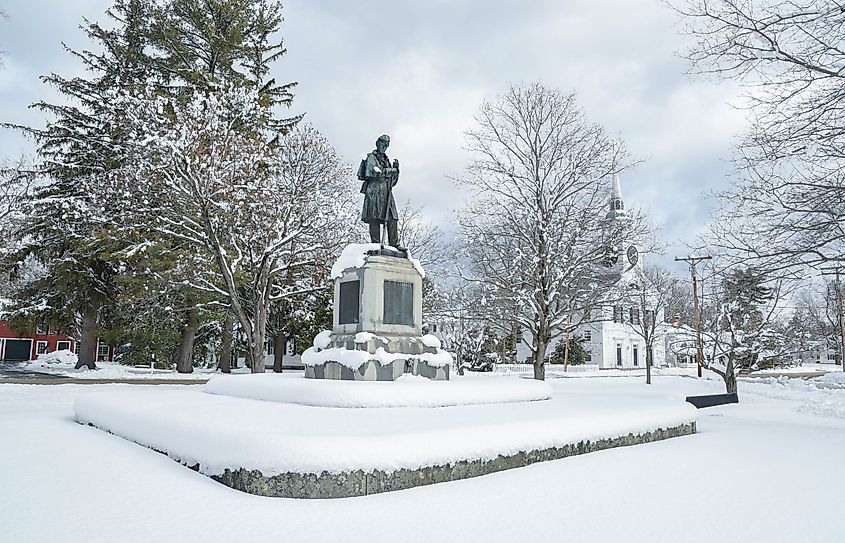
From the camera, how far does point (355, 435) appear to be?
19.9 ft

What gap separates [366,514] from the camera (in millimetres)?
5109

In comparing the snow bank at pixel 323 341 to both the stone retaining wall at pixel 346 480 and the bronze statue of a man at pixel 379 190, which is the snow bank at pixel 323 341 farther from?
the stone retaining wall at pixel 346 480

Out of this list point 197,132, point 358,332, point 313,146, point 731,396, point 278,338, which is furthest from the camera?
point 278,338

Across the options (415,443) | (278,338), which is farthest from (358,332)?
Result: (278,338)

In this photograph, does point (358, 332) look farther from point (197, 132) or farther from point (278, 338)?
point (278, 338)

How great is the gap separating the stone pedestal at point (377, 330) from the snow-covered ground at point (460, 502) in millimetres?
3261

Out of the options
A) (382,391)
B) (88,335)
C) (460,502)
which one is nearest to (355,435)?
(460,502)

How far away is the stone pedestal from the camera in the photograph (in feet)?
34.9

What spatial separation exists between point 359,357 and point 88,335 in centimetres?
2267

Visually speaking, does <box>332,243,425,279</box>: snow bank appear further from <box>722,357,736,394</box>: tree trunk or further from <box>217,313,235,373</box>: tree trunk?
<box>217,313,235,373</box>: tree trunk

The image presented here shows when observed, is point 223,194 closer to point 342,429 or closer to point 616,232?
point 616,232

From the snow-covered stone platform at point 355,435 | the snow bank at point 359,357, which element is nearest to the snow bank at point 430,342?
the snow bank at point 359,357

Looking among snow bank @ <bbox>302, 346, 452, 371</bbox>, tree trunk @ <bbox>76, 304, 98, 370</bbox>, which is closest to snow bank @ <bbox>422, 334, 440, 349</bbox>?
snow bank @ <bbox>302, 346, 452, 371</bbox>

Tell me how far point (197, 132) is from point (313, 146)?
298 inches
